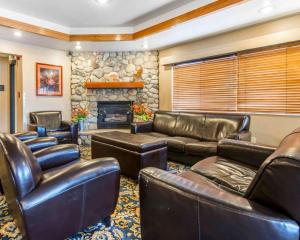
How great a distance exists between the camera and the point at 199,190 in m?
1.17

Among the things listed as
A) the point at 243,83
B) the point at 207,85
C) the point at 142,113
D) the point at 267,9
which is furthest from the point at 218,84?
the point at 142,113

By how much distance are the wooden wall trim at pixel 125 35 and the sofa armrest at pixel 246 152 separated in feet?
6.45

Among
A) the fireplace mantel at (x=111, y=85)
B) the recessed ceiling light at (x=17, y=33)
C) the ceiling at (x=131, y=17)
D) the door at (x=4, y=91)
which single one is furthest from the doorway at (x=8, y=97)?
the fireplace mantel at (x=111, y=85)

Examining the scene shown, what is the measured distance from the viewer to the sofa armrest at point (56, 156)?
2.19 meters

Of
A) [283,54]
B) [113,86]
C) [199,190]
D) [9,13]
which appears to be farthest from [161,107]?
[199,190]

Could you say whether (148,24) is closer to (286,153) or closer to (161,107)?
(161,107)

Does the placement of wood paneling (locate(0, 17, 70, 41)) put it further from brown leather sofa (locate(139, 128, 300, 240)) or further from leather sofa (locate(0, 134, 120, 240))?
brown leather sofa (locate(139, 128, 300, 240))

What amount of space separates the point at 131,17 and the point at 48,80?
2.63 m

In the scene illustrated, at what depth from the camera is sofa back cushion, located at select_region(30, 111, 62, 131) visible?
498 centimetres

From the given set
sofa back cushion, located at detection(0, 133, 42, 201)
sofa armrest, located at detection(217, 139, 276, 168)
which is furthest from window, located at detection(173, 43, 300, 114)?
sofa back cushion, located at detection(0, 133, 42, 201)

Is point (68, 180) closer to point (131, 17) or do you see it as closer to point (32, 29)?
point (131, 17)

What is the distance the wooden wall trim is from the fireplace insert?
1754mm

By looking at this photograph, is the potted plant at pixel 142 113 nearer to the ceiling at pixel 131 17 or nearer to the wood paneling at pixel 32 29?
the ceiling at pixel 131 17

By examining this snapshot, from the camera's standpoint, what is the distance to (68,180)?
1.48 metres
